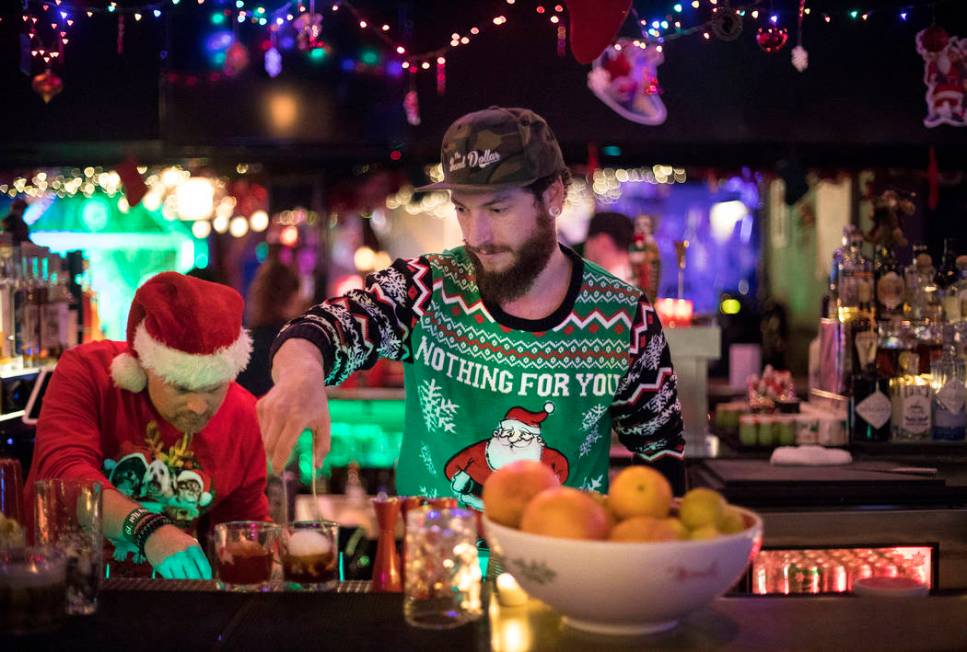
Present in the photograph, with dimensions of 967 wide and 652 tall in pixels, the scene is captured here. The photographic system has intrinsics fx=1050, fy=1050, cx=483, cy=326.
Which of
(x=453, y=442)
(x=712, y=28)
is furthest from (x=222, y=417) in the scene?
(x=712, y=28)

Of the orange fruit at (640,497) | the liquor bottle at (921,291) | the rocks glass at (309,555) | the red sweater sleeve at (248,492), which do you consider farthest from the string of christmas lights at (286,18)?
the orange fruit at (640,497)

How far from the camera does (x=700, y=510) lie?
52.2 inches

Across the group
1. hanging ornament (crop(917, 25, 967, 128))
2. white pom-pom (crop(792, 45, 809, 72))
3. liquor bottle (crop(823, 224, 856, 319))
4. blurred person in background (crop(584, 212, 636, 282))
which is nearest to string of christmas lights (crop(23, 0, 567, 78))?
blurred person in background (crop(584, 212, 636, 282))

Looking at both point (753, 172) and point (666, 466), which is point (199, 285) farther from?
point (753, 172)

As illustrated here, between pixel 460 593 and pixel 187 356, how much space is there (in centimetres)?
143

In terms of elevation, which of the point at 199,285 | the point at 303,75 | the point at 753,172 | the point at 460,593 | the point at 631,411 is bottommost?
the point at 460,593

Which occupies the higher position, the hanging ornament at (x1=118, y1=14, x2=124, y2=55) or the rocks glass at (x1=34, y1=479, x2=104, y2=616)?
the hanging ornament at (x1=118, y1=14, x2=124, y2=55)

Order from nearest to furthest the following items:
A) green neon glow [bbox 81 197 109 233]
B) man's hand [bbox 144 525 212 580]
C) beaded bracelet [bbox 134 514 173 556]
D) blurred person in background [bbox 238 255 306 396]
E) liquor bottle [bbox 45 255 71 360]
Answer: man's hand [bbox 144 525 212 580] < beaded bracelet [bbox 134 514 173 556] < liquor bottle [bbox 45 255 71 360] < blurred person in background [bbox 238 255 306 396] < green neon glow [bbox 81 197 109 233]

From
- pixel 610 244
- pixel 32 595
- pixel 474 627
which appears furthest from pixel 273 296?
pixel 474 627

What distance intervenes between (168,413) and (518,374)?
100 cm

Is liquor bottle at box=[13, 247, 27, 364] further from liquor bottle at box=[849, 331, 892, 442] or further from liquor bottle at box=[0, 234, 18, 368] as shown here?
liquor bottle at box=[849, 331, 892, 442]

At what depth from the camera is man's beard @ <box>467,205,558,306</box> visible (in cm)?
223

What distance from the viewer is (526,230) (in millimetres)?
2250

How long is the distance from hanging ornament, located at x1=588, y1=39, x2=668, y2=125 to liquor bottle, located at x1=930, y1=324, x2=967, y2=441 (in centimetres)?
144
